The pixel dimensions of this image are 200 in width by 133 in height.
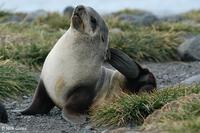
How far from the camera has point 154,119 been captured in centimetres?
Answer: 691

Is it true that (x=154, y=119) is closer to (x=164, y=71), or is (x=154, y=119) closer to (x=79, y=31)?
(x=79, y=31)

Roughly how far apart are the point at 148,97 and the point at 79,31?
1.26 metres

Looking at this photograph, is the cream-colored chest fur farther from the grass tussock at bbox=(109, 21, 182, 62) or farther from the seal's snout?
the grass tussock at bbox=(109, 21, 182, 62)

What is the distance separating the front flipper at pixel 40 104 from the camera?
8.62 meters

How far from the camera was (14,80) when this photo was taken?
10492mm

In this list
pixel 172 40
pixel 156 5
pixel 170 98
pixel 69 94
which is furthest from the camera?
pixel 156 5

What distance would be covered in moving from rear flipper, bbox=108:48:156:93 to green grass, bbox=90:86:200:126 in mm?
931

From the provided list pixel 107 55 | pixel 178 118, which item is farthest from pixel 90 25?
pixel 178 118

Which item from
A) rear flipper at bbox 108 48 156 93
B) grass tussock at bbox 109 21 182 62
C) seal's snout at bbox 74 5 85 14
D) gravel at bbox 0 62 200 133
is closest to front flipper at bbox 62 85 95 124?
gravel at bbox 0 62 200 133

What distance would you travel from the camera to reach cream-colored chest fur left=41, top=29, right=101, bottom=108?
841 cm

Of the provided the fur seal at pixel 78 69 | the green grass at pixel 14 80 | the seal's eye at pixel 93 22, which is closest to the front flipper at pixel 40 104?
the fur seal at pixel 78 69

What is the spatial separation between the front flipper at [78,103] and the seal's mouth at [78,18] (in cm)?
73

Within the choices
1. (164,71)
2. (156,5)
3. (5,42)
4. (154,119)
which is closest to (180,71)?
(164,71)

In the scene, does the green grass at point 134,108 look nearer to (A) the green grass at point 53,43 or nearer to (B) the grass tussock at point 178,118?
(B) the grass tussock at point 178,118
